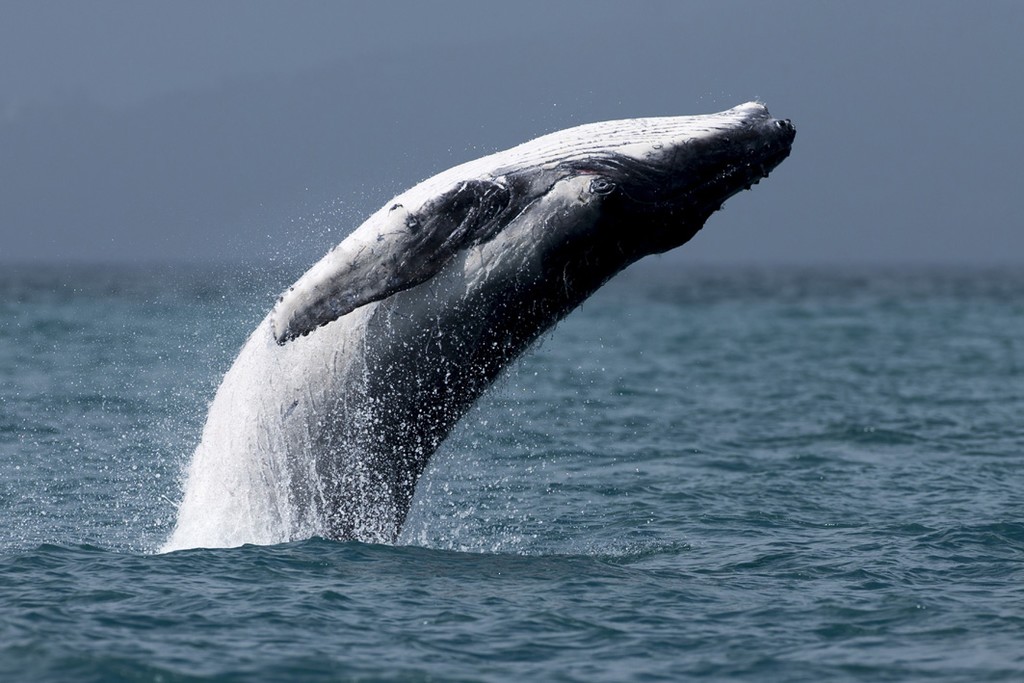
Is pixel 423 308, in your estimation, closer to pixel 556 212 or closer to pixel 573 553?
pixel 556 212

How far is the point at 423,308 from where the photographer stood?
13812mm

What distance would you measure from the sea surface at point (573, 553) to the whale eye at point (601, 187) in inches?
106

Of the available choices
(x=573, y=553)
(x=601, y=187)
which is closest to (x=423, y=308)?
(x=601, y=187)

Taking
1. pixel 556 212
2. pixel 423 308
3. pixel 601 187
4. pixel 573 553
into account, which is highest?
pixel 601 187

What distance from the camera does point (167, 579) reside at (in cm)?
1288

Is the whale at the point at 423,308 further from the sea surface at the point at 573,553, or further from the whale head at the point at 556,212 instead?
the sea surface at the point at 573,553

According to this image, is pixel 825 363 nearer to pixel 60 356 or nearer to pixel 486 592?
pixel 60 356

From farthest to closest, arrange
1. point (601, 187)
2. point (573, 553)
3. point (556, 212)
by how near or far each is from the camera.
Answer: point (573, 553) < point (556, 212) < point (601, 187)

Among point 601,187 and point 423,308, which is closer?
point 601,187

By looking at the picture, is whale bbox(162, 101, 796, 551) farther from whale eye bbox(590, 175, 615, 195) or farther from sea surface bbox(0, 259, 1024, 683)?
sea surface bbox(0, 259, 1024, 683)

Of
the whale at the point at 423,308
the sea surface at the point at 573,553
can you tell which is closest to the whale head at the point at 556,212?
the whale at the point at 423,308

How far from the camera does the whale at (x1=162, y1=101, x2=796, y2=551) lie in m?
13.3

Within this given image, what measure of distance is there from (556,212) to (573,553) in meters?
4.06

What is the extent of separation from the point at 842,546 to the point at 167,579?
25.5 feet
